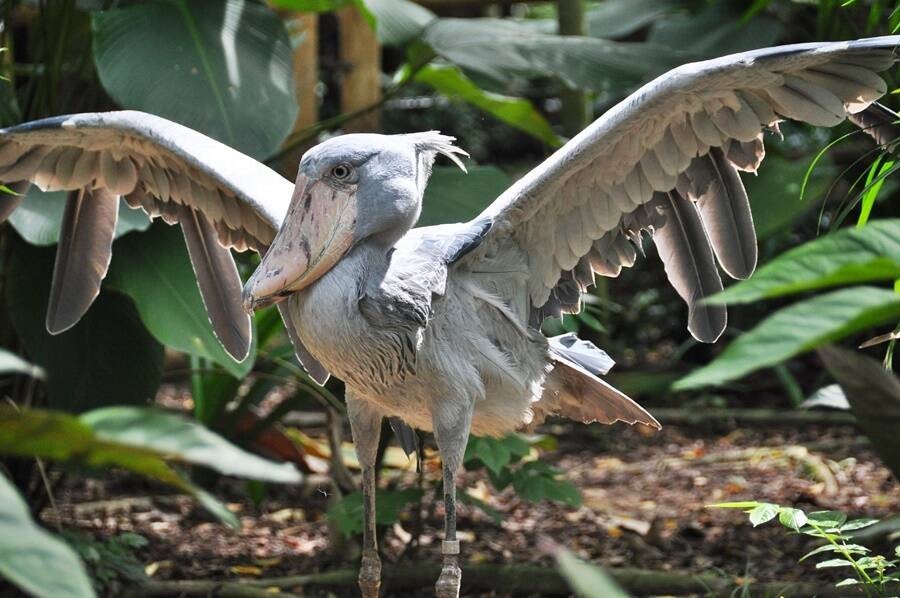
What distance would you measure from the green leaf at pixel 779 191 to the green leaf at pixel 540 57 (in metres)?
0.99

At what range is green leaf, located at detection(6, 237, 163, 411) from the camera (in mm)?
3879

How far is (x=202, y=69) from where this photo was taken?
13.0 feet

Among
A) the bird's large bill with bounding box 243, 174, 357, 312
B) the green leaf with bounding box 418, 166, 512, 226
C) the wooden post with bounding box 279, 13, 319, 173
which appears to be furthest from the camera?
the wooden post with bounding box 279, 13, 319, 173

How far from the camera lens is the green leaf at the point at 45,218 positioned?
359 centimetres

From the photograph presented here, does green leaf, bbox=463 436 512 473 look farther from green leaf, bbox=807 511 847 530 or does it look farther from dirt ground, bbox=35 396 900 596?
green leaf, bbox=807 511 847 530

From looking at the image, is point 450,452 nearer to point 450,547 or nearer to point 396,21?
point 450,547

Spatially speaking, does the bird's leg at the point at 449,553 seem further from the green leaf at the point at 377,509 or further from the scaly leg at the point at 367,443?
the green leaf at the point at 377,509

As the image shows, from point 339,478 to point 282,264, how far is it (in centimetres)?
142

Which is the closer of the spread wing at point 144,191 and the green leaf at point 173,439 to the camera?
the green leaf at point 173,439

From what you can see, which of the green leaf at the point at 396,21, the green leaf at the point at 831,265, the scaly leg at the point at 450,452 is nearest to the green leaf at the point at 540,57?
the green leaf at the point at 396,21

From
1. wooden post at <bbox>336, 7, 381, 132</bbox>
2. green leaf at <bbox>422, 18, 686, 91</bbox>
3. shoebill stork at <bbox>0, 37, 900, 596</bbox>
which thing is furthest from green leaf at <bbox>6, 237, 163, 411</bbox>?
wooden post at <bbox>336, 7, 381, 132</bbox>

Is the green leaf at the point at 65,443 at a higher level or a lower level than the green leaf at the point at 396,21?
lower

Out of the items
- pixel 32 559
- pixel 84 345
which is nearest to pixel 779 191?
pixel 84 345

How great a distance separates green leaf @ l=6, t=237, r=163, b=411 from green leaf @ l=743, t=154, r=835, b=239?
2.56 meters
